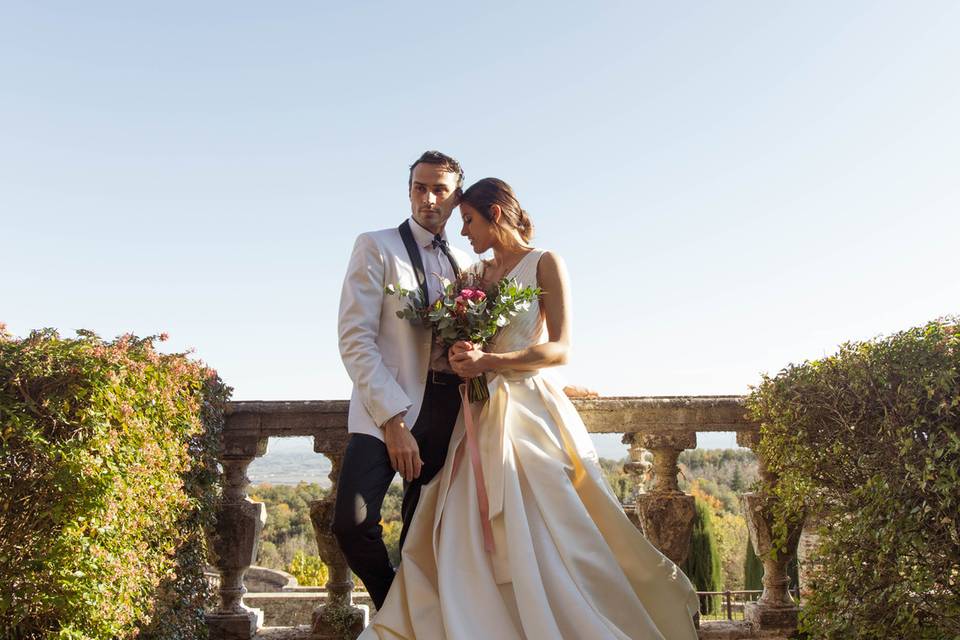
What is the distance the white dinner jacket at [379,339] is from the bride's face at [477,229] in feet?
1.18

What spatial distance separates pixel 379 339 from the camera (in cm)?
400

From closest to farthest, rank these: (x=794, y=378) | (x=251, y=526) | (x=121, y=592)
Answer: (x=121, y=592) → (x=794, y=378) → (x=251, y=526)

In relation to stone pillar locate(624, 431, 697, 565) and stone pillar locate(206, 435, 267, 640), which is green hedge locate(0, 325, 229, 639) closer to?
stone pillar locate(206, 435, 267, 640)

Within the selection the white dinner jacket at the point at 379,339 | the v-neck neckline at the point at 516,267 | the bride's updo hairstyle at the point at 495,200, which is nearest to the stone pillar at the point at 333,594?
the white dinner jacket at the point at 379,339

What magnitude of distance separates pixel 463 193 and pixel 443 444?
1.34m

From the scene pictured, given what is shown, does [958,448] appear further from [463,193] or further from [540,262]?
[463,193]

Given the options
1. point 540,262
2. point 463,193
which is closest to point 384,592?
point 540,262

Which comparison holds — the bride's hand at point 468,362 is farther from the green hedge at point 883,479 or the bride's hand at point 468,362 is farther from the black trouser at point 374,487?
the green hedge at point 883,479

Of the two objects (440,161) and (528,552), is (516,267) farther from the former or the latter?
(528,552)

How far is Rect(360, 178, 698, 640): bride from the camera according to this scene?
348 centimetres

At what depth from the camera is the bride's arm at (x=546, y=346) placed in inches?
150

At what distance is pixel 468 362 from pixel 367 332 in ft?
1.69

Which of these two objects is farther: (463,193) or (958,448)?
(463,193)

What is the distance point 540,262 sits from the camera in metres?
4.08
